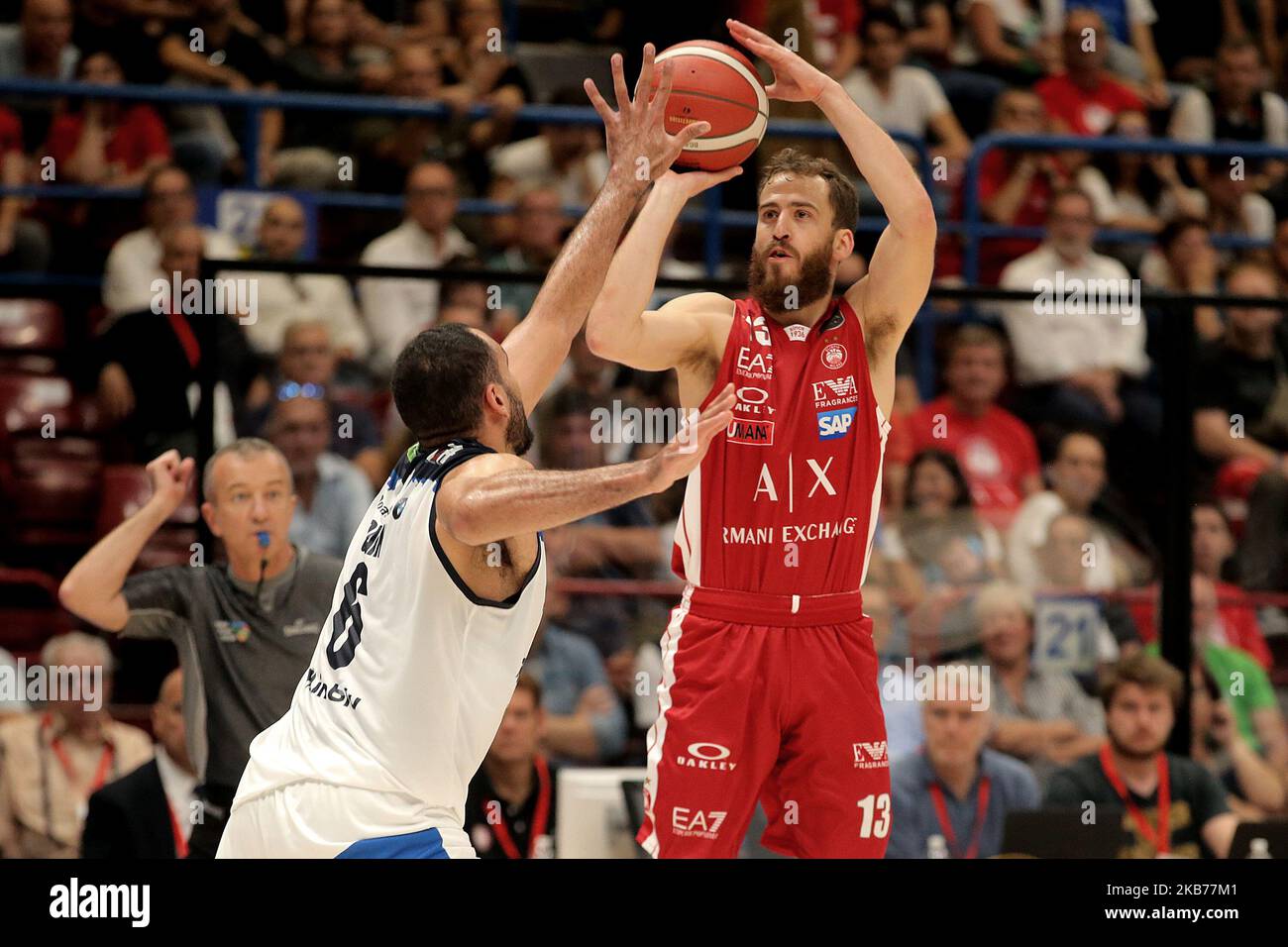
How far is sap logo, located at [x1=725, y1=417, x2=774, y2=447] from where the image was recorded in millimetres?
5039

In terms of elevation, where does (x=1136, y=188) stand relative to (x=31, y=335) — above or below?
above

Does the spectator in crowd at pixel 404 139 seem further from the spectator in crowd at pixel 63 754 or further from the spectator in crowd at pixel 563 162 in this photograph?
the spectator in crowd at pixel 63 754

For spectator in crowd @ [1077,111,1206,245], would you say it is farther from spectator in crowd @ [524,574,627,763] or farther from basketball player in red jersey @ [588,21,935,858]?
basketball player in red jersey @ [588,21,935,858]

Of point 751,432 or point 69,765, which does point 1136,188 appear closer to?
point 751,432

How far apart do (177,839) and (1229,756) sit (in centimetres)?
388

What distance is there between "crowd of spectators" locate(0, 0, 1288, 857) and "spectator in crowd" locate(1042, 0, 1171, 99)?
10cm

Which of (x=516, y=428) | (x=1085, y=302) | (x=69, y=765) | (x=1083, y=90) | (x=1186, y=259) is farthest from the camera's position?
(x=1083, y=90)

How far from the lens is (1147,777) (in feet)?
21.2

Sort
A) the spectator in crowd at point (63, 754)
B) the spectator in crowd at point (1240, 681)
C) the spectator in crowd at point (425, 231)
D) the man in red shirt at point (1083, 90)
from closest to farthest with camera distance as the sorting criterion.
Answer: the spectator in crowd at point (63, 754) → the spectator in crowd at point (1240, 681) → the spectator in crowd at point (425, 231) → the man in red shirt at point (1083, 90)

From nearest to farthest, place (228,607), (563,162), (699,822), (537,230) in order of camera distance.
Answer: (699,822) < (228,607) < (537,230) < (563,162)

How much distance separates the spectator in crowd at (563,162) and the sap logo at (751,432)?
376 centimetres
